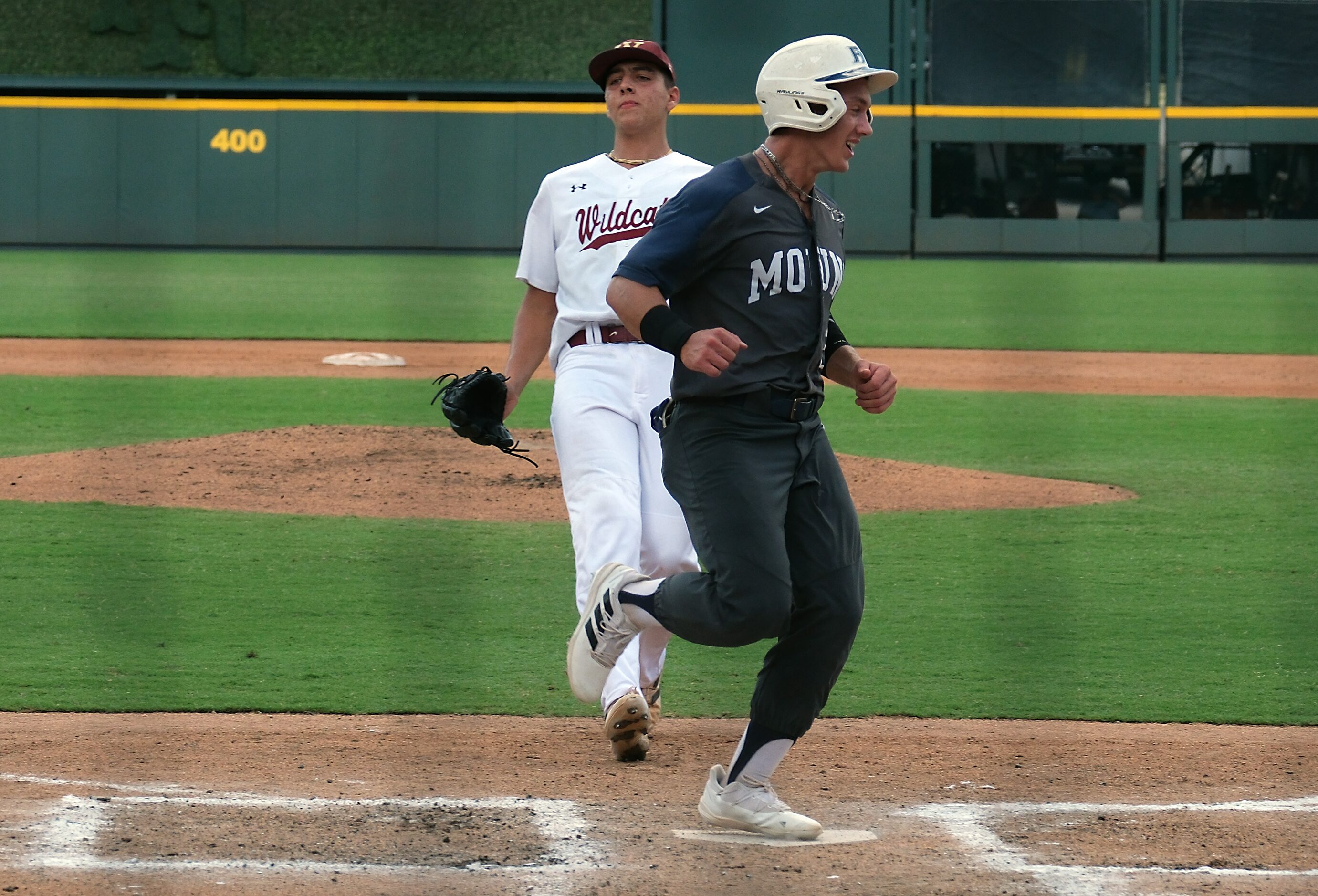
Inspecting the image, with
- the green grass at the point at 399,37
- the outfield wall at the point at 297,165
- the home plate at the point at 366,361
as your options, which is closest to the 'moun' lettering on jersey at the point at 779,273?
the home plate at the point at 366,361

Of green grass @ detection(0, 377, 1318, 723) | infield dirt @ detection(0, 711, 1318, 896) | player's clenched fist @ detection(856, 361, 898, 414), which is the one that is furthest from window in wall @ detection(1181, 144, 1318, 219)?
player's clenched fist @ detection(856, 361, 898, 414)

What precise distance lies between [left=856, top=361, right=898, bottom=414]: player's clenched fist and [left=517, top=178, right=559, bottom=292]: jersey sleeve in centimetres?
118

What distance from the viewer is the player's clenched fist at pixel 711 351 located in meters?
3.35

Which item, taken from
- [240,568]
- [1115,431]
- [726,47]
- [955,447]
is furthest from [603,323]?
[726,47]

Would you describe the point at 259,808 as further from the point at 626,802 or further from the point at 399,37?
the point at 399,37

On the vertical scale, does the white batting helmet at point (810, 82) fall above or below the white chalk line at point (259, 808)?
above

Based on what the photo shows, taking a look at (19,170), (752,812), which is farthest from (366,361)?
(19,170)

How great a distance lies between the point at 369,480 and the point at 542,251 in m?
4.46

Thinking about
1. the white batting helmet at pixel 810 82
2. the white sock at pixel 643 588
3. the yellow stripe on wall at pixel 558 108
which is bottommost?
the white sock at pixel 643 588

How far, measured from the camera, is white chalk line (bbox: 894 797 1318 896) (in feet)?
10.8

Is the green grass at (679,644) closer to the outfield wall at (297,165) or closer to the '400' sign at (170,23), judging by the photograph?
the outfield wall at (297,165)

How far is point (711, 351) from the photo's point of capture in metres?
3.36

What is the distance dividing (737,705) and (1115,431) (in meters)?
6.88

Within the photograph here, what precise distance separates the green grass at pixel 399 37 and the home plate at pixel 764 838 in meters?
27.9
